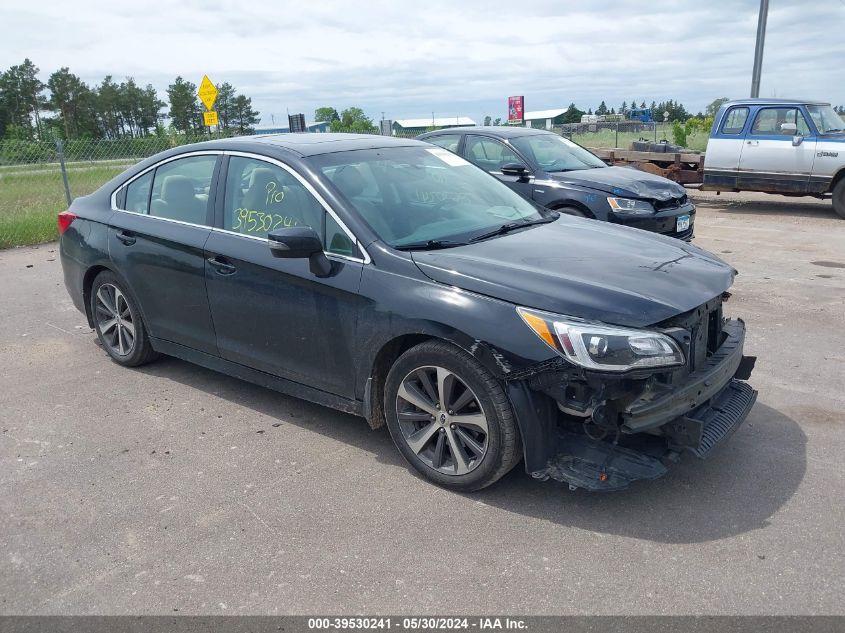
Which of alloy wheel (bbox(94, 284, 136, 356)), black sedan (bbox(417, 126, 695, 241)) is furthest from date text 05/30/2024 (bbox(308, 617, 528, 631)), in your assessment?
black sedan (bbox(417, 126, 695, 241))

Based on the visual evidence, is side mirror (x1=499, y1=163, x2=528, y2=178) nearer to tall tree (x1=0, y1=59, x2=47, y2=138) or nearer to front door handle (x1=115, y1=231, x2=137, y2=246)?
front door handle (x1=115, y1=231, x2=137, y2=246)

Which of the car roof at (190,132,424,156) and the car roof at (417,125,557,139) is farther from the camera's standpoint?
the car roof at (417,125,557,139)

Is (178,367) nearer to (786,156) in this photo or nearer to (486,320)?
(486,320)

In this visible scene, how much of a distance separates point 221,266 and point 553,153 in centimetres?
633

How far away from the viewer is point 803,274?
833 cm

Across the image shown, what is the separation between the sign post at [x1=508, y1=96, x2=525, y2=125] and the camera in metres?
30.0

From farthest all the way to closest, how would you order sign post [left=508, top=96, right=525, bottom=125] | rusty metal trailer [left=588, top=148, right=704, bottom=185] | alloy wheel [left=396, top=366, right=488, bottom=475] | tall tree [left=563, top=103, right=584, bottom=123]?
tall tree [left=563, top=103, right=584, bottom=123] < sign post [left=508, top=96, right=525, bottom=125] < rusty metal trailer [left=588, top=148, right=704, bottom=185] < alloy wheel [left=396, top=366, right=488, bottom=475]

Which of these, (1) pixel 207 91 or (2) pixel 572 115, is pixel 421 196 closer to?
(1) pixel 207 91

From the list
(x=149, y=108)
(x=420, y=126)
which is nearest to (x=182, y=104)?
(x=149, y=108)

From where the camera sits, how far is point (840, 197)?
12562mm

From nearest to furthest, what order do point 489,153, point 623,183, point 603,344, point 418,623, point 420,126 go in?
1. point 418,623
2. point 603,344
3. point 623,183
4. point 489,153
5. point 420,126

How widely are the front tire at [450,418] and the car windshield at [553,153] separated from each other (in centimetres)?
621

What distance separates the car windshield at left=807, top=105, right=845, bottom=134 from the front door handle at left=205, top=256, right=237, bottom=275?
11.6m

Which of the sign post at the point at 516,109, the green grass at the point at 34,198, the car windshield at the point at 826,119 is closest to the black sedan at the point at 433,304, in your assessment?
the green grass at the point at 34,198
